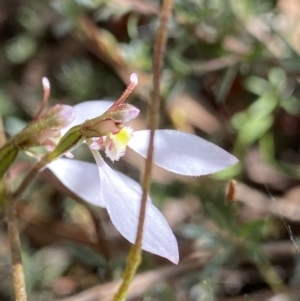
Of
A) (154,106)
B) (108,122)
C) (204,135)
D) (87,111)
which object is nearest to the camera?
(154,106)

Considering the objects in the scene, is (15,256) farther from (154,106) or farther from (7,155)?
(154,106)

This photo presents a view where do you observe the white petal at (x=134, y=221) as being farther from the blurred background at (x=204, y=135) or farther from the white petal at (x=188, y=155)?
the blurred background at (x=204, y=135)

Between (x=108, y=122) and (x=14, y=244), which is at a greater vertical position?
(x=108, y=122)

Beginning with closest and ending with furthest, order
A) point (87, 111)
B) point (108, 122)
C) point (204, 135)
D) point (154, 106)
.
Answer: point (154, 106), point (108, 122), point (87, 111), point (204, 135)

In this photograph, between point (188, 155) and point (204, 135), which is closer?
point (188, 155)

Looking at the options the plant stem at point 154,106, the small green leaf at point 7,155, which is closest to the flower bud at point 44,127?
the small green leaf at point 7,155

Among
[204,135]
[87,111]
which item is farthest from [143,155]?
[204,135]

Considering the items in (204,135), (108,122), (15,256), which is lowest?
(204,135)

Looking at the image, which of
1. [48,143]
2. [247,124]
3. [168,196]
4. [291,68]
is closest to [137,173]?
[168,196]
